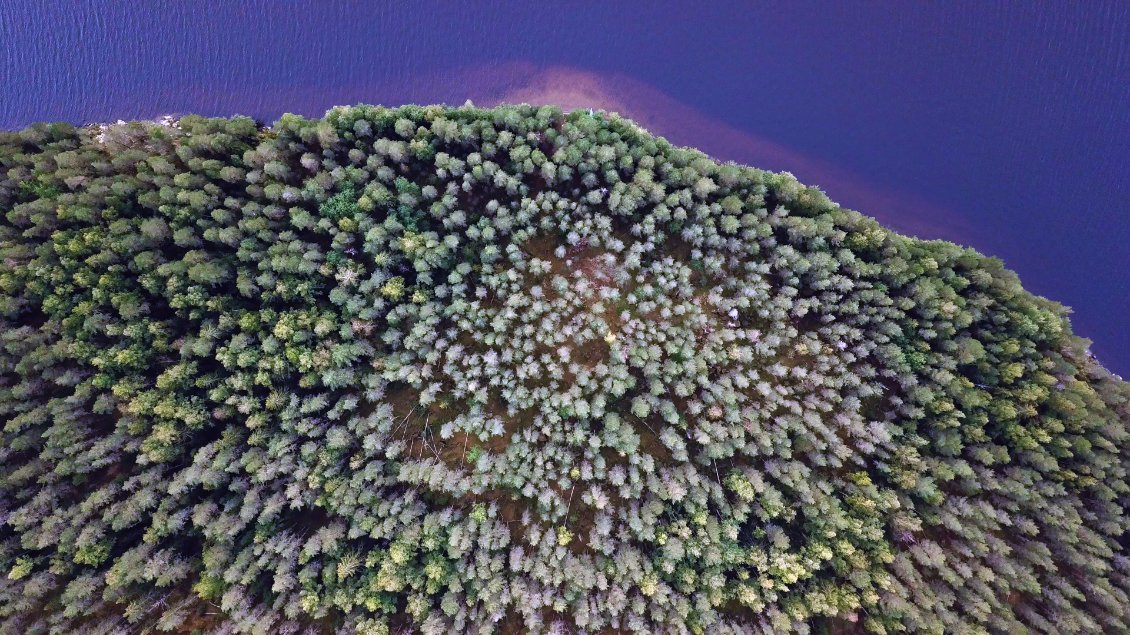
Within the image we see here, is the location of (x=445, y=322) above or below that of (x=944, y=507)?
above

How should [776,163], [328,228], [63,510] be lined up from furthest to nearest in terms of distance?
[776,163]
[328,228]
[63,510]

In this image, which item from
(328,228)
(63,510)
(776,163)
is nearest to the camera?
(63,510)

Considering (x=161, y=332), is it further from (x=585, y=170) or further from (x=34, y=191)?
(x=585, y=170)

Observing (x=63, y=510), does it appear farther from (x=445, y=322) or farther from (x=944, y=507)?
(x=944, y=507)

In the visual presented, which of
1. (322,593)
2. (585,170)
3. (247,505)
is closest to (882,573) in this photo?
(585,170)

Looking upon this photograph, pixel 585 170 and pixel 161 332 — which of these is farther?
pixel 585 170

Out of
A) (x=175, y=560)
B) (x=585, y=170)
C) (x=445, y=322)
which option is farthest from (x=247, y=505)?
(x=585, y=170)

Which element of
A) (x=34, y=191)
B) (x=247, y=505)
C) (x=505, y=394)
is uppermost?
(x=34, y=191)
